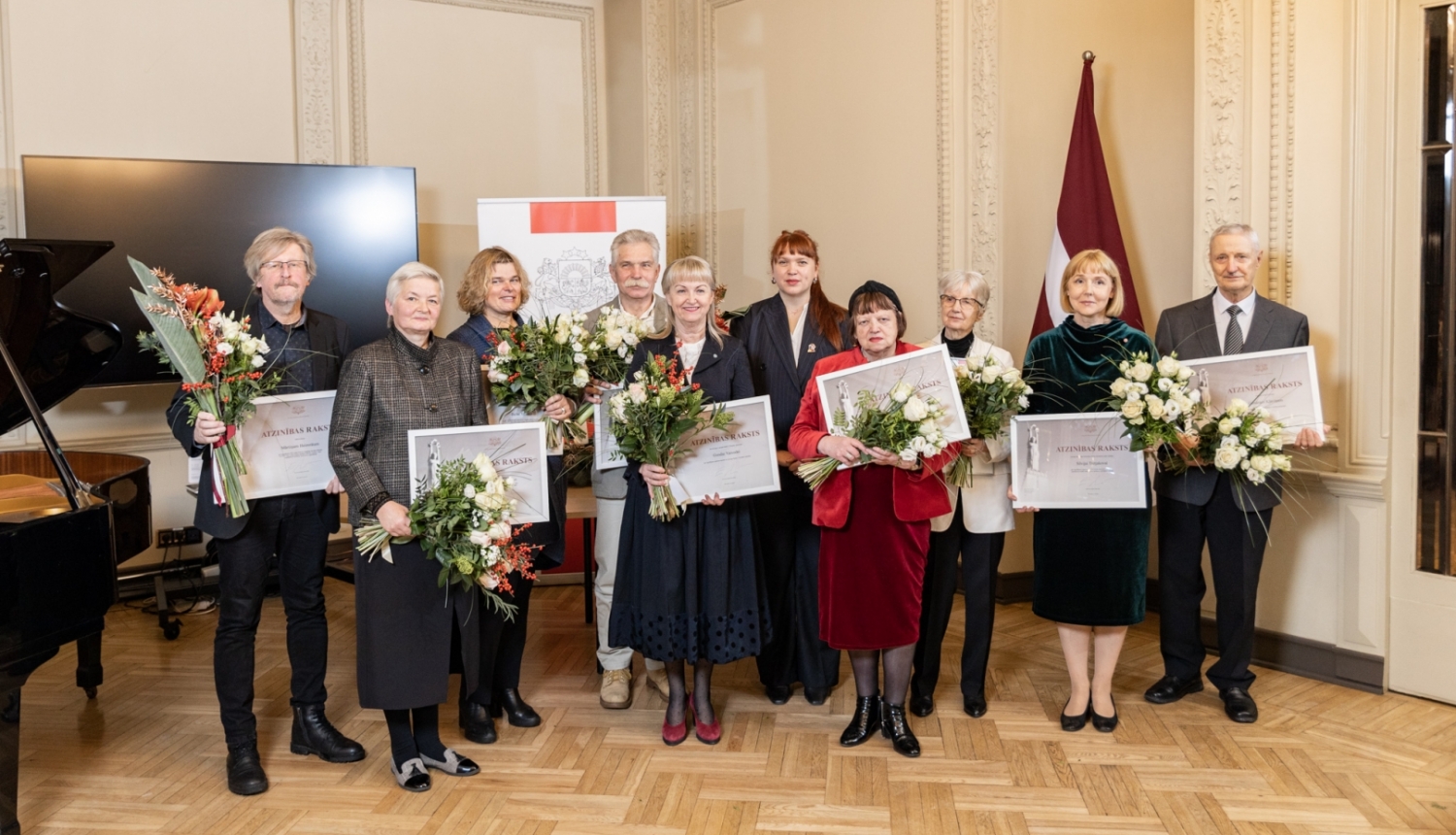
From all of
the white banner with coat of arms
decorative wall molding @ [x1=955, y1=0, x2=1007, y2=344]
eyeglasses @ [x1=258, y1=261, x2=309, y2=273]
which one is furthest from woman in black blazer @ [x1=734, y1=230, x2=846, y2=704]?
the white banner with coat of arms

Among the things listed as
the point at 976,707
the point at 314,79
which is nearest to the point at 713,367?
the point at 976,707

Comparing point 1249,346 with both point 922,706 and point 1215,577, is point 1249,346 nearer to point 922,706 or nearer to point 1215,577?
point 1215,577

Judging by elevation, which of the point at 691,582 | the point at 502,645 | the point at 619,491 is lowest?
the point at 502,645

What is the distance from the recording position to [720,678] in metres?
4.66

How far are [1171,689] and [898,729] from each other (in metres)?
1.22

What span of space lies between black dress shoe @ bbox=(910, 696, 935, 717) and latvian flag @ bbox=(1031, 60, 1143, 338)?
214 cm

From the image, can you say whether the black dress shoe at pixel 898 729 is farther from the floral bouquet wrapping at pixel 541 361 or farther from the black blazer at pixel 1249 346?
the floral bouquet wrapping at pixel 541 361

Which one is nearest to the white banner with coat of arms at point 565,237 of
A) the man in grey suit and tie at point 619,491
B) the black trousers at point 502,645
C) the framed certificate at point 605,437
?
the man in grey suit and tie at point 619,491

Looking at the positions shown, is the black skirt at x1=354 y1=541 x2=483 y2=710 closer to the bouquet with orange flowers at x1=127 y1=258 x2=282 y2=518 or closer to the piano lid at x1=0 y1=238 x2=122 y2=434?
the bouquet with orange flowers at x1=127 y1=258 x2=282 y2=518

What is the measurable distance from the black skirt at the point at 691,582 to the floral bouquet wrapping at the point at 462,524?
56 cm

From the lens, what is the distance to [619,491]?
4277mm

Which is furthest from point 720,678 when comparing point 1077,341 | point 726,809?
point 1077,341

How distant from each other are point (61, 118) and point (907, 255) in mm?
4397

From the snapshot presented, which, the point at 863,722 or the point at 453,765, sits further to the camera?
the point at 863,722
